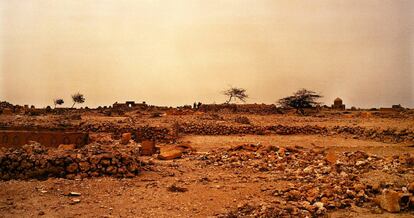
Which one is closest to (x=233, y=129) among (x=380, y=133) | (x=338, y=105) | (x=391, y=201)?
(x=380, y=133)

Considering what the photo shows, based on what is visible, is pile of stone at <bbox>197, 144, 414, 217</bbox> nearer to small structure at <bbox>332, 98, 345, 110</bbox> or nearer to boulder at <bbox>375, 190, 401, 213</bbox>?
boulder at <bbox>375, 190, 401, 213</bbox>

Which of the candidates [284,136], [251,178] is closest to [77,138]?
[251,178]

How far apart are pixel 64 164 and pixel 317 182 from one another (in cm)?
554

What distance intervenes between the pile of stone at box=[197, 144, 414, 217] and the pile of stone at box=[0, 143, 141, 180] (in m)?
2.86

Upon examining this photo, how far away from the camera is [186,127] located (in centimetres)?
1897

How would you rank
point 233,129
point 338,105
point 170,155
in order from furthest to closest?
point 338,105
point 233,129
point 170,155

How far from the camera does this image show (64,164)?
26.6 ft

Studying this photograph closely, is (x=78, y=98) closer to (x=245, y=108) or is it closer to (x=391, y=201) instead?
(x=245, y=108)

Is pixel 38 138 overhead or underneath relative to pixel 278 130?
underneath

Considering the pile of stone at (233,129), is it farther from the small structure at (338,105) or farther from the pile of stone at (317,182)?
the small structure at (338,105)

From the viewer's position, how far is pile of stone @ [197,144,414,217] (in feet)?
19.4

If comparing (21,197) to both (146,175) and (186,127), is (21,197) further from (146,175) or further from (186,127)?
(186,127)

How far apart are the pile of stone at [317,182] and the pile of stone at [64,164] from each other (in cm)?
286

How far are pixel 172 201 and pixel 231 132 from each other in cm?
1235
